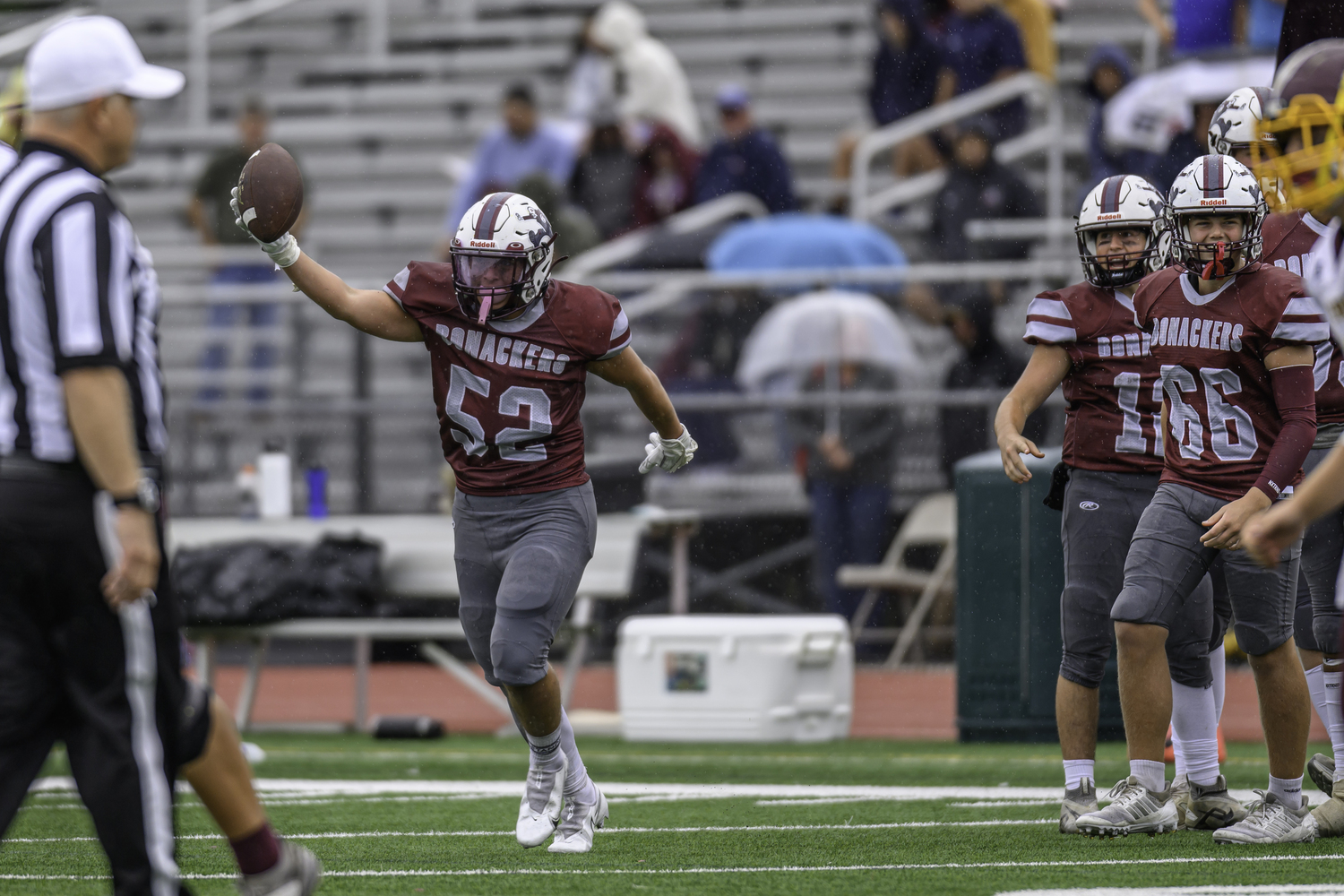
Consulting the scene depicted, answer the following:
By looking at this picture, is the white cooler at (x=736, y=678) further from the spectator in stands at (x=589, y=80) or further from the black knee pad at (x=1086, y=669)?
the spectator in stands at (x=589, y=80)

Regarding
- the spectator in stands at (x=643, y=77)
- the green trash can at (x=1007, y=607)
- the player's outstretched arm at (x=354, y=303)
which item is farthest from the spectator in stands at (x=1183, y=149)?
the player's outstretched arm at (x=354, y=303)

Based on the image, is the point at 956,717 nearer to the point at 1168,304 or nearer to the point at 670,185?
the point at 1168,304

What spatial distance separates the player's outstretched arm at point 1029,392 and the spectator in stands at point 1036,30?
25.3 feet

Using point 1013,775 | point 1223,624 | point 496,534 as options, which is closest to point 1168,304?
point 1223,624

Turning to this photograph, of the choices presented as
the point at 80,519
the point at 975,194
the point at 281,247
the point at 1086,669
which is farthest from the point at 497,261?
the point at 975,194

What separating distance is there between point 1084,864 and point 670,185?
8668 mm

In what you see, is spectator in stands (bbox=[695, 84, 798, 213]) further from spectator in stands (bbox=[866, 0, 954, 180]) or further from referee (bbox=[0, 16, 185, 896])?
referee (bbox=[0, 16, 185, 896])

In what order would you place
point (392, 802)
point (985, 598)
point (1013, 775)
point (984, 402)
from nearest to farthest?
point (392, 802) → point (1013, 775) → point (985, 598) → point (984, 402)

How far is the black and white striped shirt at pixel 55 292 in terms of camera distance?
3391 mm

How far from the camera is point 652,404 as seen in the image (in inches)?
226

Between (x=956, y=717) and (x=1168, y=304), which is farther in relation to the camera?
(x=956, y=717)

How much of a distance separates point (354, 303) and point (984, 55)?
27.0 ft

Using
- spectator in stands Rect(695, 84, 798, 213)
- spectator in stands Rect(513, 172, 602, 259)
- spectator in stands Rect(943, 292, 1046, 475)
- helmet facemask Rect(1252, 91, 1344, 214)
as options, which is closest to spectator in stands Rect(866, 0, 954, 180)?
spectator in stands Rect(695, 84, 798, 213)

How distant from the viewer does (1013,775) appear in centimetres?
731
